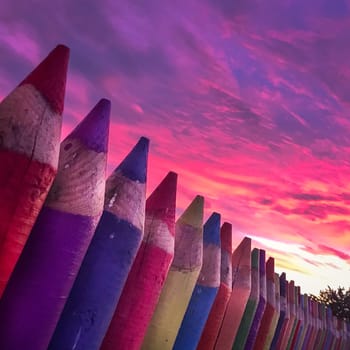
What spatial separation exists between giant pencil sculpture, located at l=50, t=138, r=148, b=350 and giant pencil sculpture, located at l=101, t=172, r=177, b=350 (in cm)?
23

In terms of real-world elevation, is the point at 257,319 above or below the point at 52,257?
above

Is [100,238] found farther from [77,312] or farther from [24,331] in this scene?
[24,331]

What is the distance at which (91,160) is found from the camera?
9.21 feet

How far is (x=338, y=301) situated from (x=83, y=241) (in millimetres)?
21315

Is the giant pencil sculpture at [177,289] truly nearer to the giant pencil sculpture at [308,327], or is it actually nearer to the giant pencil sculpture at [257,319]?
the giant pencil sculpture at [257,319]

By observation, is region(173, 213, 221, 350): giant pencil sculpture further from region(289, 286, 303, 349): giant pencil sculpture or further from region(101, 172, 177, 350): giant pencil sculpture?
region(289, 286, 303, 349): giant pencil sculpture

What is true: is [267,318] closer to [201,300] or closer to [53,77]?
[201,300]

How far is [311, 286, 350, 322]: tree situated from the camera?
21266 millimetres

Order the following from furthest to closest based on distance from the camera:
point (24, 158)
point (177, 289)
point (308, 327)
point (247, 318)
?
point (308, 327) → point (247, 318) → point (177, 289) → point (24, 158)

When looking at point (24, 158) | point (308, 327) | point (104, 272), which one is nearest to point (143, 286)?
point (104, 272)

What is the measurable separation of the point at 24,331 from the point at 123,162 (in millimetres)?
1351

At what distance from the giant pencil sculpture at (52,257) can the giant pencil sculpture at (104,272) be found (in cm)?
25

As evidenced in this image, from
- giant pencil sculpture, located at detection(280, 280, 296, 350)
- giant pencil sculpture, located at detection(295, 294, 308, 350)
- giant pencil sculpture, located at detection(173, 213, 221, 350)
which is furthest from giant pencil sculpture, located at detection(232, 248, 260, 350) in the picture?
giant pencil sculpture, located at detection(295, 294, 308, 350)

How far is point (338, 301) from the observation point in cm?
2173
